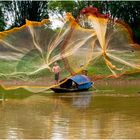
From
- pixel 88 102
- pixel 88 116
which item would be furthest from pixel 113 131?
pixel 88 102

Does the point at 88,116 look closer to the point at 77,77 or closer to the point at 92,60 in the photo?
the point at 92,60

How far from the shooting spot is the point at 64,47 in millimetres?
18375

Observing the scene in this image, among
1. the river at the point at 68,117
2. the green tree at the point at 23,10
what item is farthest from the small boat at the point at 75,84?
the green tree at the point at 23,10

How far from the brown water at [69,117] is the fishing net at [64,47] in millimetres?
1061

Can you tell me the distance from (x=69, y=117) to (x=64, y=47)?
5885mm

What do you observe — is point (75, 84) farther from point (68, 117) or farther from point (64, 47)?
point (68, 117)

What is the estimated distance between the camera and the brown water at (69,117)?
33.1 ft

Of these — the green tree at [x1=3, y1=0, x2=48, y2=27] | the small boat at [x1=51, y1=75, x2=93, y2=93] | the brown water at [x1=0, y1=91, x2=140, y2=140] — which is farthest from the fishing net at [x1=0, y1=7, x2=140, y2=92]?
the green tree at [x1=3, y1=0, x2=48, y2=27]

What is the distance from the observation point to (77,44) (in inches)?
725

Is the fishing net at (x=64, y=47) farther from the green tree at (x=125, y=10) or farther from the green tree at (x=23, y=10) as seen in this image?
the green tree at (x=23, y=10)

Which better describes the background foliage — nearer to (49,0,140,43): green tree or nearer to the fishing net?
(49,0,140,43): green tree

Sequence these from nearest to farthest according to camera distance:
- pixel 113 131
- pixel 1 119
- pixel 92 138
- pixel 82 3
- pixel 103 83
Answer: pixel 92 138, pixel 113 131, pixel 1 119, pixel 103 83, pixel 82 3

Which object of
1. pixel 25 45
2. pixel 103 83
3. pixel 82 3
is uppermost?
pixel 82 3

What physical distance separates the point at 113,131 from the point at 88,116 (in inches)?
106
